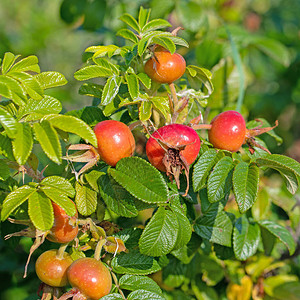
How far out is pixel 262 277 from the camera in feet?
4.94

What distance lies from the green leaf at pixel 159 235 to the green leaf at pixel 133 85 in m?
0.28

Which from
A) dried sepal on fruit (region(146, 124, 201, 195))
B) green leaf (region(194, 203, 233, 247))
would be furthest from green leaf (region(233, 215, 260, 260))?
dried sepal on fruit (region(146, 124, 201, 195))

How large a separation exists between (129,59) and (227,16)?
10.1ft

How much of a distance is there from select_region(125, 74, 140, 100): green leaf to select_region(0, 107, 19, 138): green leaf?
10.5 inches

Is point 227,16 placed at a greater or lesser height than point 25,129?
lesser

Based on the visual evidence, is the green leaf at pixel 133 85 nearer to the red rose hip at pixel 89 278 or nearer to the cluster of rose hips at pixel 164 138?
the cluster of rose hips at pixel 164 138

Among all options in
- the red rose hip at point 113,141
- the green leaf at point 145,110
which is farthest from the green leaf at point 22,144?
the green leaf at point 145,110

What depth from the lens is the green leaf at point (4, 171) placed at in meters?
0.82

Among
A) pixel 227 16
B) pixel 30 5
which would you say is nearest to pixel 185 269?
pixel 227 16

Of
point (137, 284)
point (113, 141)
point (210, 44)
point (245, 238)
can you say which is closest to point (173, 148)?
point (113, 141)

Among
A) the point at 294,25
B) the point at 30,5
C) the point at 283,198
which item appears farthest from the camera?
the point at 30,5

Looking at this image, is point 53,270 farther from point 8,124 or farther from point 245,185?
point 245,185

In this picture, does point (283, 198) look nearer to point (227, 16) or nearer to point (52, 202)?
point (52, 202)

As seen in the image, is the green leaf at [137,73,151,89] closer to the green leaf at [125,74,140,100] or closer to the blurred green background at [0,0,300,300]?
the green leaf at [125,74,140,100]
